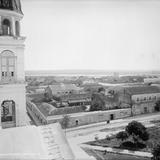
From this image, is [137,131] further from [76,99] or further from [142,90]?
[76,99]

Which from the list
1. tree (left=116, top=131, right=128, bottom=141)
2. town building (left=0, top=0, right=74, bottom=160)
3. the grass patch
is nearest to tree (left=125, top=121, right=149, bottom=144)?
tree (left=116, top=131, right=128, bottom=141)

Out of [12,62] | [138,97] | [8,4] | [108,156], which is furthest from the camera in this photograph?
[138,97]

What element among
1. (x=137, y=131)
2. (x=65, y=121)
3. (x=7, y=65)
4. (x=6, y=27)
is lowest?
(x=137, y=131)

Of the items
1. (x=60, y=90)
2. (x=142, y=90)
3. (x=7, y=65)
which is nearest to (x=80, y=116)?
(x=60, y=90)

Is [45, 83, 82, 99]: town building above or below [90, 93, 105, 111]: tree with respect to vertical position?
above

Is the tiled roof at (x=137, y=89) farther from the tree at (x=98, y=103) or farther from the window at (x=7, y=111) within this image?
the window at (x=7, y=111)

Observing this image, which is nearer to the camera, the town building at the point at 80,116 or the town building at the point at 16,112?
the town building at the point at 16,112

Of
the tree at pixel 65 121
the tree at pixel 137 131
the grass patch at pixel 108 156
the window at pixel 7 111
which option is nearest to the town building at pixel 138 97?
the tree at pixel 137 131

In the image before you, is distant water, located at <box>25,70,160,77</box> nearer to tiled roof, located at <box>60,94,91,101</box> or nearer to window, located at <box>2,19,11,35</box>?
tiled roof, located at <box>60,94,91,101</box>
